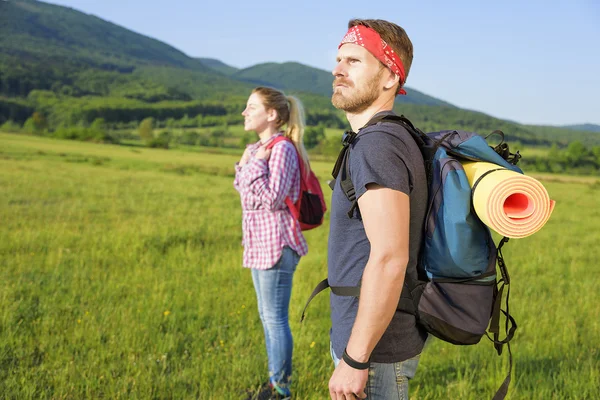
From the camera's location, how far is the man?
5.62 ft

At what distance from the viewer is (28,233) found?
8.93 m

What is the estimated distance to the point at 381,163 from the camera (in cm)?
170

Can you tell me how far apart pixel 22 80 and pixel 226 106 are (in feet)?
255

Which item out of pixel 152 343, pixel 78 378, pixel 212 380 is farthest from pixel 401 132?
pixel 152 343

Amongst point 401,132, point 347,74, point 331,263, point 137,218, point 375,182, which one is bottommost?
point 137,218

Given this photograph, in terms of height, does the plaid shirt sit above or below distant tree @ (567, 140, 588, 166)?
below

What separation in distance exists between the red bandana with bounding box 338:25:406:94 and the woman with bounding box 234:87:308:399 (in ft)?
5.69

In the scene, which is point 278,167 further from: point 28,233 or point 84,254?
point 28,233

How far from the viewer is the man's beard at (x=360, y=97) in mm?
1968

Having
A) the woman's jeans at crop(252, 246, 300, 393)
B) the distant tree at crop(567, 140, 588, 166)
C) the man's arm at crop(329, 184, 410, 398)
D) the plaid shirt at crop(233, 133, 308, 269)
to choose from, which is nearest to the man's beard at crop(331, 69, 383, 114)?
the man's arm at crop(329, 184, 410, 398)

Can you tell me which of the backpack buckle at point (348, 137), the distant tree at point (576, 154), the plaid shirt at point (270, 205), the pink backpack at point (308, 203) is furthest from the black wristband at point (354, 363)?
the distant tree at point (576, 154)

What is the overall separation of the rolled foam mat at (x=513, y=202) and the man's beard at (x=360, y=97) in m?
0.52

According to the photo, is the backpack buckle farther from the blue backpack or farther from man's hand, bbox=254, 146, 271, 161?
man's hand, bbox=254, 146, 271, 161

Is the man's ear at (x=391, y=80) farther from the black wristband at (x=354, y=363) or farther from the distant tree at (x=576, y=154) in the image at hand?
the distant tree at (x=576, y=154)
